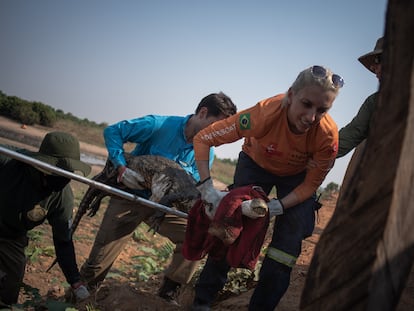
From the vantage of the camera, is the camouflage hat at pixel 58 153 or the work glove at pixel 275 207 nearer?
the work glove at pixel 275 207

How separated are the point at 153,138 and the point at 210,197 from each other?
1747 millimetres

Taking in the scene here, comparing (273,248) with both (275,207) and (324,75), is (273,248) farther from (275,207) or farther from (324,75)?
(324,75)

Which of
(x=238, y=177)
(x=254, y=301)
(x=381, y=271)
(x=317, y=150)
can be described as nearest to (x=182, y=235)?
(x=238, y=177)

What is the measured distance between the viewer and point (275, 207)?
8.09 ft

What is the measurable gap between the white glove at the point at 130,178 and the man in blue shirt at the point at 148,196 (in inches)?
10.6

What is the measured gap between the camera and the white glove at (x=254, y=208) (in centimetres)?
222

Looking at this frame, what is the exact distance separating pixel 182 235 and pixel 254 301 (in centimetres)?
165

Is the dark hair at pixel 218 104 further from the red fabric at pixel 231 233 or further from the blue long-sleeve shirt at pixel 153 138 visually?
the red fabric at pixel 231 233

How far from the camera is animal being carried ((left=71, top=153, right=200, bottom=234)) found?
11.7 feet

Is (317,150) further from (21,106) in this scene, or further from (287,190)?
(21,106)

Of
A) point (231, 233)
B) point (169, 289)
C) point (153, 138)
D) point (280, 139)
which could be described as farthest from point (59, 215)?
point (280, 139)

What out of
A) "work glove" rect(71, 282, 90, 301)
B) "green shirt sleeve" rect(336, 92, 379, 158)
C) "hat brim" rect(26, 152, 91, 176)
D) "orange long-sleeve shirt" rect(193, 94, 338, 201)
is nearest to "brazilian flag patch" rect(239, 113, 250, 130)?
"orange long-sleeve shirt" rect(193, 94, 338, 201)

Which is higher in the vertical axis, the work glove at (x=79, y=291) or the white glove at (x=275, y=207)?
the white glove at (x=275, y=207)

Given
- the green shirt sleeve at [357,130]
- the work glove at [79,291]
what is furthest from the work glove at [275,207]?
the work glove at [79,291]
